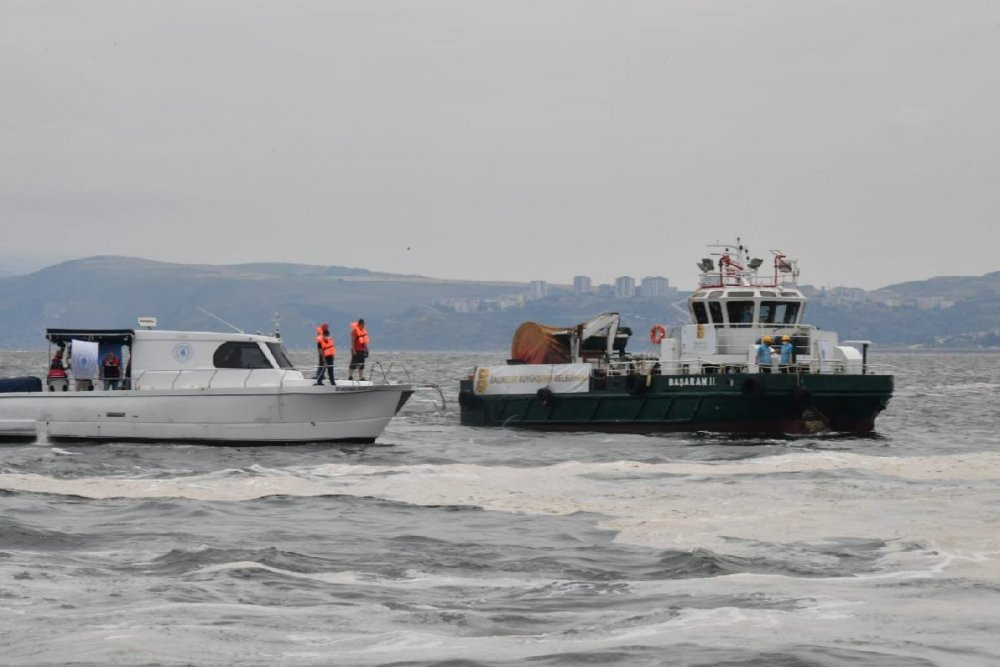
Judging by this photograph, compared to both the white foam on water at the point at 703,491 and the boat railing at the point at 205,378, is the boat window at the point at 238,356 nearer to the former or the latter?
the boat railing at the point at 205,378

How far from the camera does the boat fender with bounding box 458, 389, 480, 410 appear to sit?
46875 mm

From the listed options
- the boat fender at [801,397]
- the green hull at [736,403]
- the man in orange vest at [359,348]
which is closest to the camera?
the man in orange vest at [359,348]

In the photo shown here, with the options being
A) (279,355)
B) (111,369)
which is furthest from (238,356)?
(111,369)

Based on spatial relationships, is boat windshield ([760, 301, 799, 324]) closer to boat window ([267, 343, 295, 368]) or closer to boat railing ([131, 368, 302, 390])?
boat window ([267, 343, 295, 368])

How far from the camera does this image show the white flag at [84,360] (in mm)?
35438

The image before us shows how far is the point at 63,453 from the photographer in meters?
33.2

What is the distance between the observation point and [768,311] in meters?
44.1

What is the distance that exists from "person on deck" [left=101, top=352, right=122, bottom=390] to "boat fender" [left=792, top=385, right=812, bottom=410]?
17.6 metres

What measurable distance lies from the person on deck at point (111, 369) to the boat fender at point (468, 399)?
13679mm

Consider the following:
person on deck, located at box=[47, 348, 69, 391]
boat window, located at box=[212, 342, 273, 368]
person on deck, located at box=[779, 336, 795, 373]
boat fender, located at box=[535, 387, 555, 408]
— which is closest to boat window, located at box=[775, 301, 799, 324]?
person on deck, located at box=[779, 336, 795, 373]

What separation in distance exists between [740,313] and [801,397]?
4.67m

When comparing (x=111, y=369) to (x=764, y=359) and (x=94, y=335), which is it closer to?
(x=94, y=335)

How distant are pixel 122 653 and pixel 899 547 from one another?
415 inches

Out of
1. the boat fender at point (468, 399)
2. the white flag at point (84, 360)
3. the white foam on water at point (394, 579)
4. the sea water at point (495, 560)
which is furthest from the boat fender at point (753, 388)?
the white foam on water at point (394, 579)
